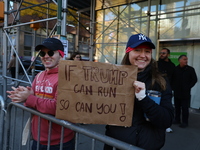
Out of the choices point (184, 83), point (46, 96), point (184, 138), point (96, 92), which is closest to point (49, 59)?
point (46, 96)

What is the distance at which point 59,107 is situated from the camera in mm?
1406

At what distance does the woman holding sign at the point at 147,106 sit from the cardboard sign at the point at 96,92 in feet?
0.35

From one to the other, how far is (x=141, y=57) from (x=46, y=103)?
0.99 m

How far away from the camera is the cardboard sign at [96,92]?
138 cm

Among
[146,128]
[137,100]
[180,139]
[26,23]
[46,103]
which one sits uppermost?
[26,23]

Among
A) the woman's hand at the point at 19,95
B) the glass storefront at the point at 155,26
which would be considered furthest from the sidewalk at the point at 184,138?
the woman's hand at the point at 19,95

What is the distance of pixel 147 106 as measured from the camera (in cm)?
130

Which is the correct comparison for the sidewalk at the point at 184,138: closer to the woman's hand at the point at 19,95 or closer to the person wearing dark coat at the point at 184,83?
the person wearing dark coat at the point at 184,83

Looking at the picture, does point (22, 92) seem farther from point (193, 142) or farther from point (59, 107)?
point (193, 142)

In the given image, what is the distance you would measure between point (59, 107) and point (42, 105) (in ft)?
1.22

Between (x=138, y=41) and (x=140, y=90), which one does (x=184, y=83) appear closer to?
(x=138, y=41)

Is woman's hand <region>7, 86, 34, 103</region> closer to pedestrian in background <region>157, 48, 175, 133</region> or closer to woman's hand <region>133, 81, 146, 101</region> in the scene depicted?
woman's hand <region>133, 81, 146, 101</region>

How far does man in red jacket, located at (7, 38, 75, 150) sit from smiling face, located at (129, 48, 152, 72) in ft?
2.79

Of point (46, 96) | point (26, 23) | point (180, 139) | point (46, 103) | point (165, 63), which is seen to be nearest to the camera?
point (46, 103)
